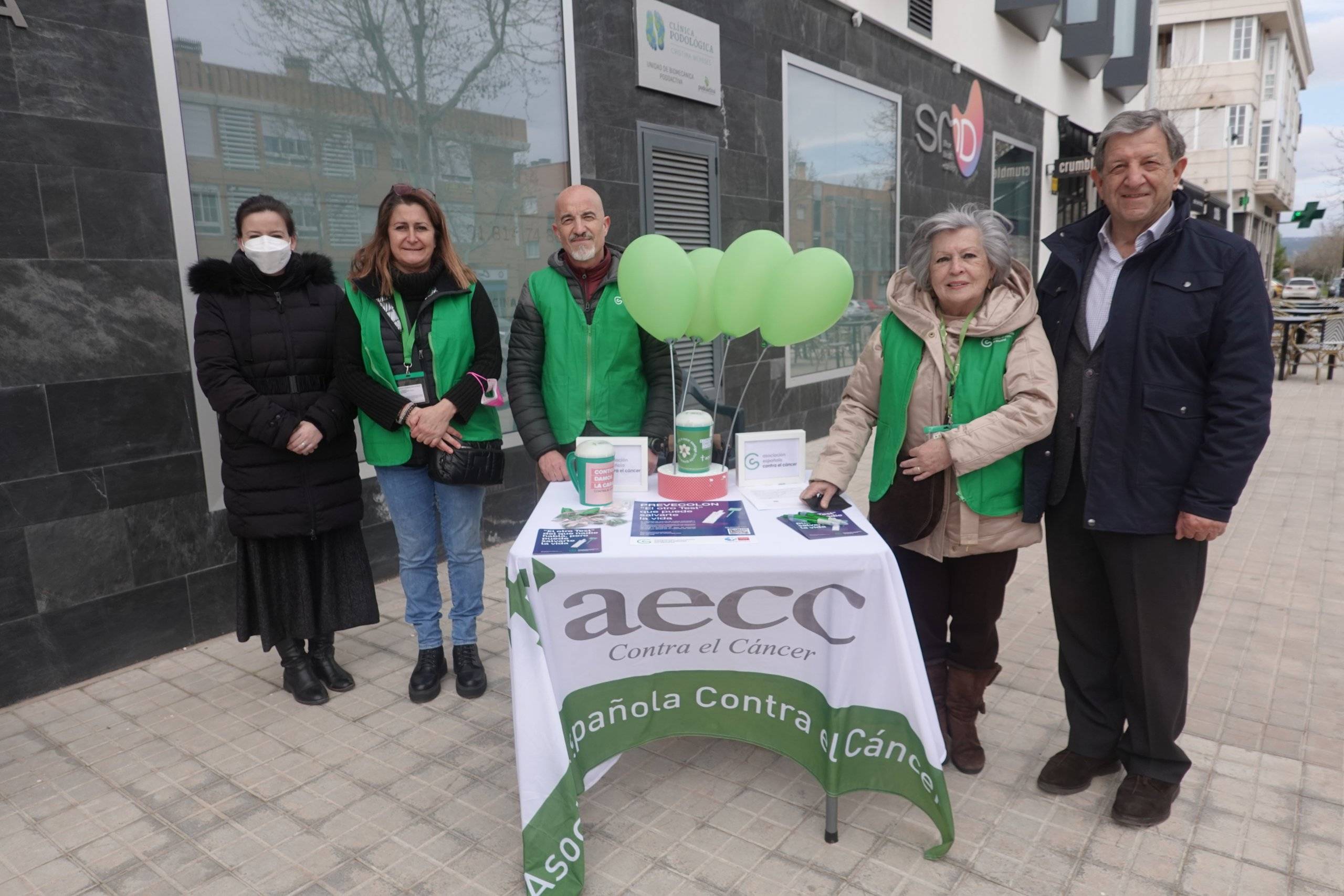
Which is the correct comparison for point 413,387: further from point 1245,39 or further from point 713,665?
point 1245,39

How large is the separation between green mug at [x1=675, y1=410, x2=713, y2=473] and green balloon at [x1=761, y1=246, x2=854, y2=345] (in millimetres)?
377

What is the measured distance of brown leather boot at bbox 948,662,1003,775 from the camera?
101 inches

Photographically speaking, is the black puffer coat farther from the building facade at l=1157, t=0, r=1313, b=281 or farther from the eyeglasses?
the building facade at l=1157, t=0, r=1313, b=281

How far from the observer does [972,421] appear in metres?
2.29

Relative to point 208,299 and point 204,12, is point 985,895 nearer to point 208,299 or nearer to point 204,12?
point 208,299

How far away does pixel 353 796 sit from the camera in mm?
2547

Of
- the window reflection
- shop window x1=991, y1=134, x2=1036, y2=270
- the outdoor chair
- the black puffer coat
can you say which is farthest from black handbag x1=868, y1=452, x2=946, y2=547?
the outdoor chair

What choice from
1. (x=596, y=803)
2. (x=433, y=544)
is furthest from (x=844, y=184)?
(x=596, y=803)

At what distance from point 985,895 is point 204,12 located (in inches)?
171

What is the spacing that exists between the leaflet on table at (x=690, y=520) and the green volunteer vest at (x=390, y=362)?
3.14 feet

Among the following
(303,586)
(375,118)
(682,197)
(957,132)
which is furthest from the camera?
(957,132)

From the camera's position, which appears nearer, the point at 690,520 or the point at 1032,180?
the point at 690,520

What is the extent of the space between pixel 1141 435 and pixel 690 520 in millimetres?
1183

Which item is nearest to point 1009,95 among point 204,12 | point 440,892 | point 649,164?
point 649,164
